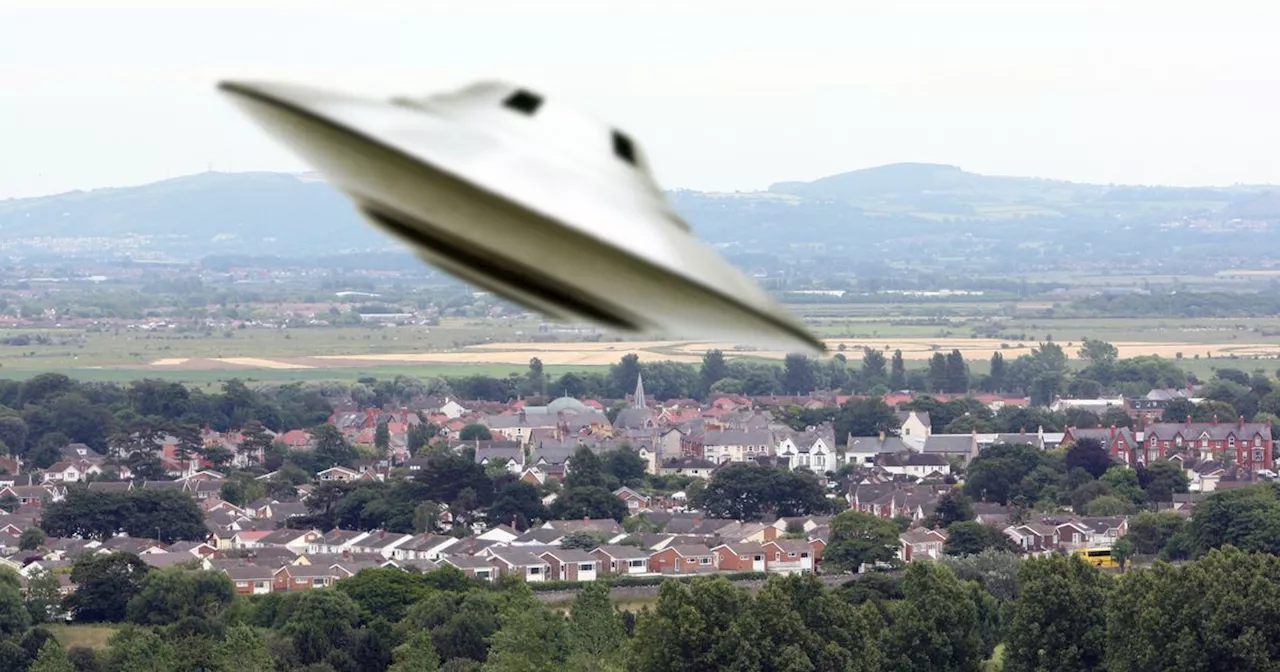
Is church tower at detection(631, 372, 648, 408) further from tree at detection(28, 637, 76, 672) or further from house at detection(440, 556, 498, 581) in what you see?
tree at detection(28, 637, 76, 672)

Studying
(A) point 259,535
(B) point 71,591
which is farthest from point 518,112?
(A) point 259,535

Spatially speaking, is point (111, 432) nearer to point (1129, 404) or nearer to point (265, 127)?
point (1129, 404)

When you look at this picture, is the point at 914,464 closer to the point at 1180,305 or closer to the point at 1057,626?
the point at 1057,626

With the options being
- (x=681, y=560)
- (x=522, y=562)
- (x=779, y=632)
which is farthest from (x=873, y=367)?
(x=779, y=632)

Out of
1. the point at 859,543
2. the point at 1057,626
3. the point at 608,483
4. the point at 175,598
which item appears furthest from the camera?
the point at 608,483

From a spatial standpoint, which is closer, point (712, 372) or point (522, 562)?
point (522, 562)

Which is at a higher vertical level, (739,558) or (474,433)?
(739,558)
